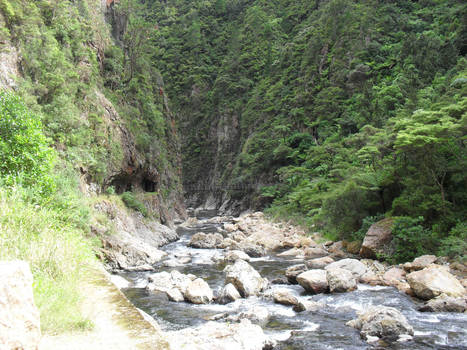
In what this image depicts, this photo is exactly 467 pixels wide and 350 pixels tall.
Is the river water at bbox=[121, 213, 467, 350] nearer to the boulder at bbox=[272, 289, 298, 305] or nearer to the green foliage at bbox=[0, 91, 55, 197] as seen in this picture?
the boulder at bbox=[272, 289, 298, 305]

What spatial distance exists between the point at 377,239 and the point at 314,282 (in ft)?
18.2

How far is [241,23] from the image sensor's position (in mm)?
69375

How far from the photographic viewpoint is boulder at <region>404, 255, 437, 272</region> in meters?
12.2

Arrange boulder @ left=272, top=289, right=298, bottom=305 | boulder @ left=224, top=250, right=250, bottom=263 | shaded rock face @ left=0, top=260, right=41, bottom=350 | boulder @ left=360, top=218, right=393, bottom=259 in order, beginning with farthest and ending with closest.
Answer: boulder @ left=224, top=250, right=250, bottom=263 → boulder @ left=360, top=218, right=393, bottom=259 → boulder @ left=272, top=289, right=298, bottom=305 → shaded rock face @ left=0, top=260, right=41, bottom=350

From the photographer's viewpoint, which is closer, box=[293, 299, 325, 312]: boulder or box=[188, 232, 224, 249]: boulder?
box=[293, 299, 325, 312]: boulder

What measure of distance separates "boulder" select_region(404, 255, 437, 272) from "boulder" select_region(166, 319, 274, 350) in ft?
25.2

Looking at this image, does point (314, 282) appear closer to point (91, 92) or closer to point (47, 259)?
point (47, 259)

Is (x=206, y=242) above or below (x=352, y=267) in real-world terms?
below

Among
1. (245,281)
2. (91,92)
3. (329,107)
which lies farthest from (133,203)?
(329,107)

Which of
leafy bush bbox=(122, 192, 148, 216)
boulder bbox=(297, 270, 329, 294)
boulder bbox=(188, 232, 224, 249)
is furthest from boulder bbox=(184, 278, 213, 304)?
leafy bush bbox=(122, 192, 148, 216)

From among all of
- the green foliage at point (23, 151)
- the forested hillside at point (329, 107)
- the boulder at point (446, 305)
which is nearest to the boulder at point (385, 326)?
the boulder at point (446, 305)

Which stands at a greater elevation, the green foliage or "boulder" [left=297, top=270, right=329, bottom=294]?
the green foliage

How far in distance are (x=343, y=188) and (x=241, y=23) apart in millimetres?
59455

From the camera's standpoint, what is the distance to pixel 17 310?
2.88m
